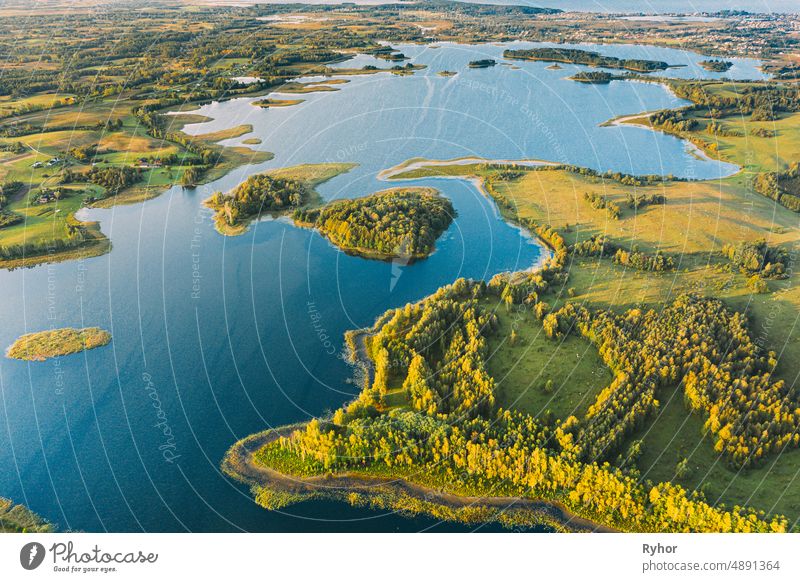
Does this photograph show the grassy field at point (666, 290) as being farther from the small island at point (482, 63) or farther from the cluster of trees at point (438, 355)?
the small island at point (482, 63)

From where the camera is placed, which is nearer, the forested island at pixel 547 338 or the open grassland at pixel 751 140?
the forested island at pixel 547 338

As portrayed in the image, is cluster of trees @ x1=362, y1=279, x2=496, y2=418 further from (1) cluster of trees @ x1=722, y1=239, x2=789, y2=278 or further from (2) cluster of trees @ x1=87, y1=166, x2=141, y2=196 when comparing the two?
(2) cluster of trees @ x1=87, y1=166, x2=141, y2=196

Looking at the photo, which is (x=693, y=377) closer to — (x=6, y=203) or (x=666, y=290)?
(x=666, y=290)

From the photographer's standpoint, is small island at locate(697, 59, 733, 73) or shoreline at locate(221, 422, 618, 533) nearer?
shoreline at locate(221, 422, 618, 533)

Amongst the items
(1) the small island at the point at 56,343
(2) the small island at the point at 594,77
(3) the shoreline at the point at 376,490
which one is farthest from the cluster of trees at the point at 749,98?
(1) the small island at the point at 56,343

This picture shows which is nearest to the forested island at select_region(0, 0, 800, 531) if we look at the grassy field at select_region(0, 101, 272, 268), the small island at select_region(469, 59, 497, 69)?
the grassy field at select_region(0, 101, 272, 268)

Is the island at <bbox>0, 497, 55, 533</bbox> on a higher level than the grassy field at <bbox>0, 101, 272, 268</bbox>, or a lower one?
lower

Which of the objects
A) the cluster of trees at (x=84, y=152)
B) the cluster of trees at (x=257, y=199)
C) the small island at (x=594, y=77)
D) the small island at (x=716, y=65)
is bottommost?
the cluster of trees at (x=257, y=199)
